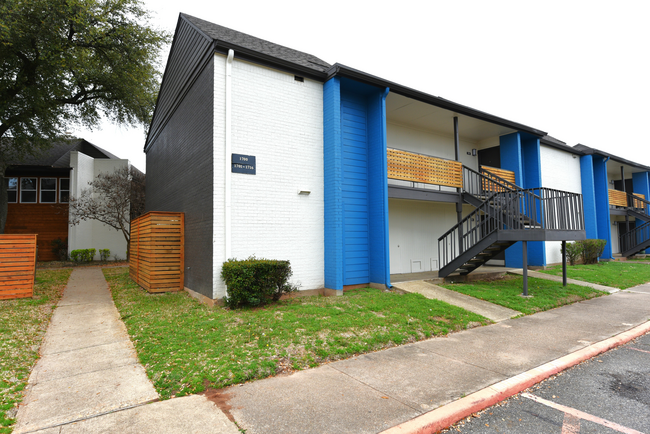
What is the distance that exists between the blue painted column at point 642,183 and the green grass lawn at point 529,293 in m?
19.8

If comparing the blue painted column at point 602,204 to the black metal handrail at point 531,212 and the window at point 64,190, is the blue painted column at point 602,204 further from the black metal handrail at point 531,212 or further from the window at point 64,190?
the window at point 64,190

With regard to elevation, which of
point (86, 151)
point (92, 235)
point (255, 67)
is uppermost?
point (86, 151)

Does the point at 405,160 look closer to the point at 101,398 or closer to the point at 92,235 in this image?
the point at 101,398

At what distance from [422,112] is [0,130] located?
16.9m

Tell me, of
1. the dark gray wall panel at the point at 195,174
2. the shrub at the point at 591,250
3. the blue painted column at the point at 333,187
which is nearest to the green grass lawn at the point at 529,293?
the blue painted column at the point at 333,187

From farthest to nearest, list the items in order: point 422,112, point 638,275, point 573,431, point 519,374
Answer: point 638,275 < point 422,112 < point 519,374 < point 573,431

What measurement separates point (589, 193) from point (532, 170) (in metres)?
5.80

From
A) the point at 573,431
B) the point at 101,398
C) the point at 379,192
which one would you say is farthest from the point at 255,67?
the point at 573,431

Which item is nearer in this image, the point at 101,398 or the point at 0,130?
the point at 101,398

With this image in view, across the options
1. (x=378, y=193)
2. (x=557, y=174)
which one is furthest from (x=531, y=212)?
(x=557, y=174)

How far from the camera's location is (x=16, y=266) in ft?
28.9

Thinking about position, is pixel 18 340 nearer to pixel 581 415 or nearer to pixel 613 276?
pixel 581 415

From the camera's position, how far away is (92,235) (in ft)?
67.3

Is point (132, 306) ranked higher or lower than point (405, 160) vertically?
lower
